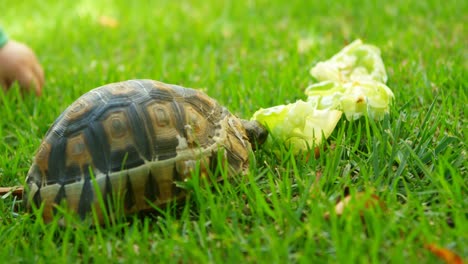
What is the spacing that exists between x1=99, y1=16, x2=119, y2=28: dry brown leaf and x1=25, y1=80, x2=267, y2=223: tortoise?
2732mm

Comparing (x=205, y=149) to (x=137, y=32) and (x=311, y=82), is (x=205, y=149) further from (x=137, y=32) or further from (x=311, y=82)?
(x=137, y=32)

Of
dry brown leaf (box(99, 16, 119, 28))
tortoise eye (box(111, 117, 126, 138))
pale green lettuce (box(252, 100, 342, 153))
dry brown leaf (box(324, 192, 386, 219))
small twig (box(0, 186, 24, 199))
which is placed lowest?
small twig (box(0, 186, 24, 199))

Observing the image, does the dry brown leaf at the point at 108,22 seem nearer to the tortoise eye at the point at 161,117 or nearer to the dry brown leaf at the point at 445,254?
the tortoise eye at the point at 161,117

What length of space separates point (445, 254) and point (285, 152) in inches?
29.8

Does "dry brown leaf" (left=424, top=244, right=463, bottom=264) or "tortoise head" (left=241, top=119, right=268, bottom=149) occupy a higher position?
"tortoise head" (left=241, top=119, right=268, bottom=149)

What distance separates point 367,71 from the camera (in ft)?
9.26

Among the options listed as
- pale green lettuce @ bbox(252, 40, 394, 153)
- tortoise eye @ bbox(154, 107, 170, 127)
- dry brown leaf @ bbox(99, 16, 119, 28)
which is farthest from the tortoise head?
dry brown leaf @ bbox(99, 16, 119, 28)

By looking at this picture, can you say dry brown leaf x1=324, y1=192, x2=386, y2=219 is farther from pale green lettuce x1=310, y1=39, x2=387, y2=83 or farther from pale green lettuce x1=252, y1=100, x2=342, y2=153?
pale green lettuce x1=310, y1=39, x2=387, y2=83

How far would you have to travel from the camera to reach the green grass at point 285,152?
1623 mm

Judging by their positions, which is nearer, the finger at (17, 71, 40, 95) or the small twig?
the small twig

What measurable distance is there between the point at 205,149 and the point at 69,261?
53 cm

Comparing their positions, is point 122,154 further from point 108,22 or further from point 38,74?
point 108,22

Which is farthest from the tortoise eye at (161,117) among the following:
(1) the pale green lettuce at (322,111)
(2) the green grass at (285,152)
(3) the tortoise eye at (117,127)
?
(1) the pale green lettuce at (322,111)

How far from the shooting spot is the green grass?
1.62 meters
